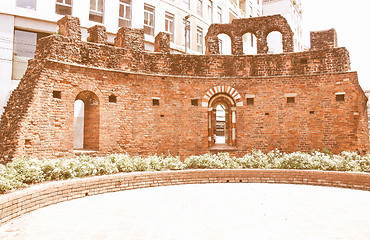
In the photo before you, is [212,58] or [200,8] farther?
[200,8]

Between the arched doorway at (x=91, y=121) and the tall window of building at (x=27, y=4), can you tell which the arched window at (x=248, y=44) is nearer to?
the tall window of building at (x=27, y=4)

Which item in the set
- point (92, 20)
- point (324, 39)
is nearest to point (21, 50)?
point (92, 20)

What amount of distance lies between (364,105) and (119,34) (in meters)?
11.8

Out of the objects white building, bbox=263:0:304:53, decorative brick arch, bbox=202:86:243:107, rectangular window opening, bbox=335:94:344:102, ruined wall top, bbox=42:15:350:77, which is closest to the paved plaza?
rectangular window opening, bbox=335:94:344:102

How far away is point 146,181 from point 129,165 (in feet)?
2.76

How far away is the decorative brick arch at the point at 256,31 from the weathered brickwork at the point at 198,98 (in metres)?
1.19

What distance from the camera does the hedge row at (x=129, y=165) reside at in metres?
7.10

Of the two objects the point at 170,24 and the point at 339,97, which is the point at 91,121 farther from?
the point at 170,24

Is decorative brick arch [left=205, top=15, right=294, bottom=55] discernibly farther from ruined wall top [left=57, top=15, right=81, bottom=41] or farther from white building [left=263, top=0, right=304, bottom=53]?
white building [left=263, top=0, right=304, bottom=53]

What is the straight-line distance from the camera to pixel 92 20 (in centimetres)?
1812

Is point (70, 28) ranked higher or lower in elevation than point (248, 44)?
lower

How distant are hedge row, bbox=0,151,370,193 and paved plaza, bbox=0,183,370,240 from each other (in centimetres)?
109

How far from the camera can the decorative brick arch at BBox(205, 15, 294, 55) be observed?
46.0ft

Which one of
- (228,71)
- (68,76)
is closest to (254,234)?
(68,76)
